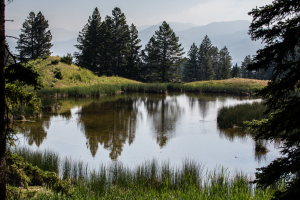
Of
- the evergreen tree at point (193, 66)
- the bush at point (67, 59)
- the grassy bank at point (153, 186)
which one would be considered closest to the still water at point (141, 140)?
the grassy bank at point (153, 186)

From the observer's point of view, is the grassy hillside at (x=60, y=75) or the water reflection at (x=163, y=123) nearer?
the water reflection at (x=163, y=123)


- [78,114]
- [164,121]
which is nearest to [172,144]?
[164,121]

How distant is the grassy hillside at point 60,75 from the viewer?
2905 cm

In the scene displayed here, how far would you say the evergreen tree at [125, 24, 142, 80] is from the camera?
52188 mm

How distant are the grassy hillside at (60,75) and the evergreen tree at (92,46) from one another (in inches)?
579

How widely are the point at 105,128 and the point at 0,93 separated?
30.5 ft

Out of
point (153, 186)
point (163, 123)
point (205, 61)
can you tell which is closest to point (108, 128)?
point (163, 123)

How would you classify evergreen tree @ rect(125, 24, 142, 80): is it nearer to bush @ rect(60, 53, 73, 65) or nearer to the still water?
bush @ rect(60, 53, 73, 65)

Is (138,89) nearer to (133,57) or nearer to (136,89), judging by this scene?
(136,89)

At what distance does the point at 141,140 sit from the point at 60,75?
2318 centimetres

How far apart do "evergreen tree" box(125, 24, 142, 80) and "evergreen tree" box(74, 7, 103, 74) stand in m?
5.97

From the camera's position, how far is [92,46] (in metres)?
49.8

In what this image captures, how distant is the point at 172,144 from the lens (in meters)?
10.0

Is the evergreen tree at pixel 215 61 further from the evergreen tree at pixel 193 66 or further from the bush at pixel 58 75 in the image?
the bush at pixel 58 75
